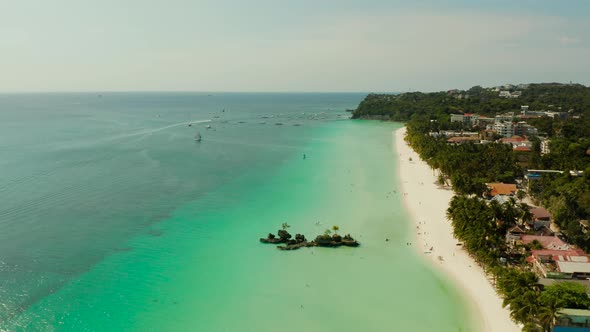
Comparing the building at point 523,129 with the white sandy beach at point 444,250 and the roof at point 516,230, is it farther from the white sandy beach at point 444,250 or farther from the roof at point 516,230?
the roof at point 516,230

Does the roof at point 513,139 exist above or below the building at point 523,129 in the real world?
below

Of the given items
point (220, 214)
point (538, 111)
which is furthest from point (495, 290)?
point (538, 111)

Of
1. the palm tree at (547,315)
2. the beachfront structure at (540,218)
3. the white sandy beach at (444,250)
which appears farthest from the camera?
the beachfront structure at (540,218)

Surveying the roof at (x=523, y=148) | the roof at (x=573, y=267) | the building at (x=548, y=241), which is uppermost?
the roof at (x=523, y=148)

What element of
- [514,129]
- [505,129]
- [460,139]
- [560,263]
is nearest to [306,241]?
[560,263]

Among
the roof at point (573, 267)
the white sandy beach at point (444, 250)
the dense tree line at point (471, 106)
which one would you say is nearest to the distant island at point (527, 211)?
the roof at point (573, 267)

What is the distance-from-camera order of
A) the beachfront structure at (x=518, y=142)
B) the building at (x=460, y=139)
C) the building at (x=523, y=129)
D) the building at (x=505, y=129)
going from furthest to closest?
the building at (x=505, y=129) → the building at (x=523, y=129) → the building at (x=460, y=139) → the beachfront structure at (x=518, y=142)

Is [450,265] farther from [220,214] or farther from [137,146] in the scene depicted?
[137,146]
